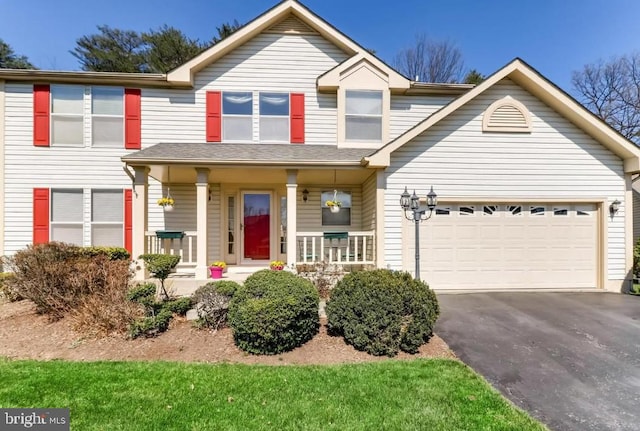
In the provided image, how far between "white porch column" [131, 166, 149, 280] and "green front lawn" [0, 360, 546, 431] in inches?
127

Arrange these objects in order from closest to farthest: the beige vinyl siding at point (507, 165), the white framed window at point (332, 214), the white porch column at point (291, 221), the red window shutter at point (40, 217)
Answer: the white porch column at point (291, 221), the beige vinyl siding at point (507, 165), the red window shutter at point (40, 217), the white framed window at point (332, 214)

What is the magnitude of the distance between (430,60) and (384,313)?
82.2 feet

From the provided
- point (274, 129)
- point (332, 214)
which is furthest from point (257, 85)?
point (332, 214)

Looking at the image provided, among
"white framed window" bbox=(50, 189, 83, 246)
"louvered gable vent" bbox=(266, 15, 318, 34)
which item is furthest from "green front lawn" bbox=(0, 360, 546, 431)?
"louvered gable vent" bbox=(266, 15, 318, 34)

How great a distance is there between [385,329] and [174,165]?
595 cm

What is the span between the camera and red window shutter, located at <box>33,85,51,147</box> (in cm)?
923

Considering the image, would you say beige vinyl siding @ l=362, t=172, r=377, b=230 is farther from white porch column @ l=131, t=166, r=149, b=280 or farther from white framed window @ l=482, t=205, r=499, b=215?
white porch column @ l=131, t=166, r=149, b=280

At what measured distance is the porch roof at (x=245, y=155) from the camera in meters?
7.56

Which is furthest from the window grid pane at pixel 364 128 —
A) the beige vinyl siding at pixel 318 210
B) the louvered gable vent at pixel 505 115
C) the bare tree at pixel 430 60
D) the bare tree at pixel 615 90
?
the bare tree at pixel 615 90

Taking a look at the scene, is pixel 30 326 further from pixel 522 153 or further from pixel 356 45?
pixel 522 153

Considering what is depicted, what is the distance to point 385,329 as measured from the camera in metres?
4.78

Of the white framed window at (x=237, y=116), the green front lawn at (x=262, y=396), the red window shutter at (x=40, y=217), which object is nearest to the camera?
the green front lawn at (x=262, y=396)

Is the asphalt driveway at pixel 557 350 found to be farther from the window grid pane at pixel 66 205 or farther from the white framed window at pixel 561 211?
the window grid pane at pixel 66 205

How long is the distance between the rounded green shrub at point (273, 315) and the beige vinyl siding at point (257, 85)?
5.80 m
